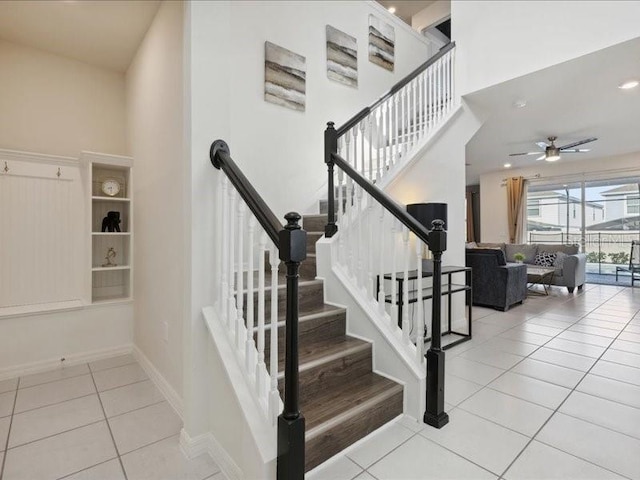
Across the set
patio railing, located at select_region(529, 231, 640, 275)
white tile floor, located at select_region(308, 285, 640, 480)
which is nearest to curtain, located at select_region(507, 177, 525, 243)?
patio railing, located at select_region(529, 231, 640, 275)

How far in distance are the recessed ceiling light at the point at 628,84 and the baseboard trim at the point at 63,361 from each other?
613 centimetres

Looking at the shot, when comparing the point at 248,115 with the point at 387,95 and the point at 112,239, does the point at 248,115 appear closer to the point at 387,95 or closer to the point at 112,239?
the point at 387,95

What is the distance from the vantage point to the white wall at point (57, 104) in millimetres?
3082

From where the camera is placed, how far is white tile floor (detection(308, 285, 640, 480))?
1.61m

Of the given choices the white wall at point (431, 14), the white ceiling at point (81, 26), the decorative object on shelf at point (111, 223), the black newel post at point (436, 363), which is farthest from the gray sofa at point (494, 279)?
the white ceiling at point (81, 26)

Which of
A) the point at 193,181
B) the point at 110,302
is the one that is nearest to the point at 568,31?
the point at 193,181

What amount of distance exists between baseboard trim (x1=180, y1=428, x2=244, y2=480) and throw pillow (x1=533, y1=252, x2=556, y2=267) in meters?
7.38

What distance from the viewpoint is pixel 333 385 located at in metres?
2.00

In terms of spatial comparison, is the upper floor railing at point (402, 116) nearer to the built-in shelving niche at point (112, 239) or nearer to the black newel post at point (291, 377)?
the black newel post at point (291, 377)

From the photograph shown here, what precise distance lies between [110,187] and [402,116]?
3204mm

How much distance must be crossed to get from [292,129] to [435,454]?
9.93ft

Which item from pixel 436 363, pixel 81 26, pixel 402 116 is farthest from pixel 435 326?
pixel 81 26

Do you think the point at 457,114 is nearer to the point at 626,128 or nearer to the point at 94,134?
the point at 626,128

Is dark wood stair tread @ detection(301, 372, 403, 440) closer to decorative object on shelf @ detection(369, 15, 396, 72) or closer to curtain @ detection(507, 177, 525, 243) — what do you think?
decorative object on shelf @ detection(369, 15, 396, 72)
